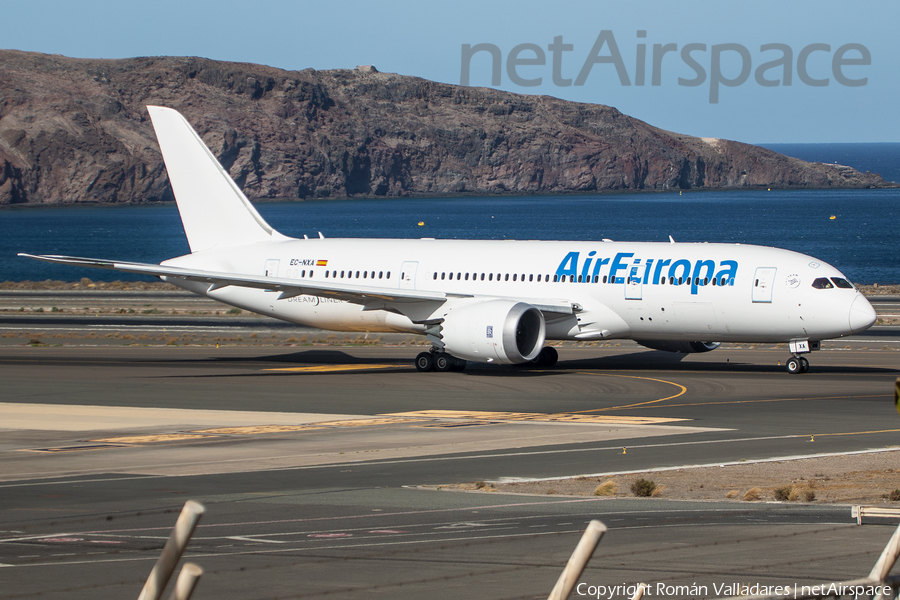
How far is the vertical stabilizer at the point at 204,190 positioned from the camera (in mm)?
46031

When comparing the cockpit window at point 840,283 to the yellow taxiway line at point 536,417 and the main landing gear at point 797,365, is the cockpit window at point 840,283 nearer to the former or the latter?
the main landing gear at point 797,365

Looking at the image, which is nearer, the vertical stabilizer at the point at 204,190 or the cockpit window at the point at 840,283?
the cockpit window at the point at 840,283

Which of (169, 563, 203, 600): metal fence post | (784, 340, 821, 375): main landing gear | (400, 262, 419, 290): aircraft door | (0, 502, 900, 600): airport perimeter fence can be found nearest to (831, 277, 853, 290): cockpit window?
(784, 340, 821, 375): main landing gear

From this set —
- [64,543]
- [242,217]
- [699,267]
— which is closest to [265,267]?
[242,217]

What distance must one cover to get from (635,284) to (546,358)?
5174mm

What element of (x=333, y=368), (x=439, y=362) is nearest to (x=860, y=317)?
(x=439, y=362)

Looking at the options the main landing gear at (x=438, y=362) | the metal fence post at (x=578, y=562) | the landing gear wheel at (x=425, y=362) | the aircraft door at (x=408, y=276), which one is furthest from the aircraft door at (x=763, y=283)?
the metal fence post at (x=578, y=562)

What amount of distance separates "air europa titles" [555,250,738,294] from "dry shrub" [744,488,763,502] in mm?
18957

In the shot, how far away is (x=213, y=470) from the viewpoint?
21094mm

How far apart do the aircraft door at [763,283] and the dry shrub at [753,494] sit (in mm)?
18520

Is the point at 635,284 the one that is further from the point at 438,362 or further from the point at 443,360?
the point at 438,362

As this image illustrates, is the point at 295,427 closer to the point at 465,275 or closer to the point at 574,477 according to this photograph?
the point at 574,477

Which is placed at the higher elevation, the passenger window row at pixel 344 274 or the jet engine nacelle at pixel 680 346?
the passenger window row at pixel 344 274

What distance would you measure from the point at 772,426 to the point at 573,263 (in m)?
13.4
